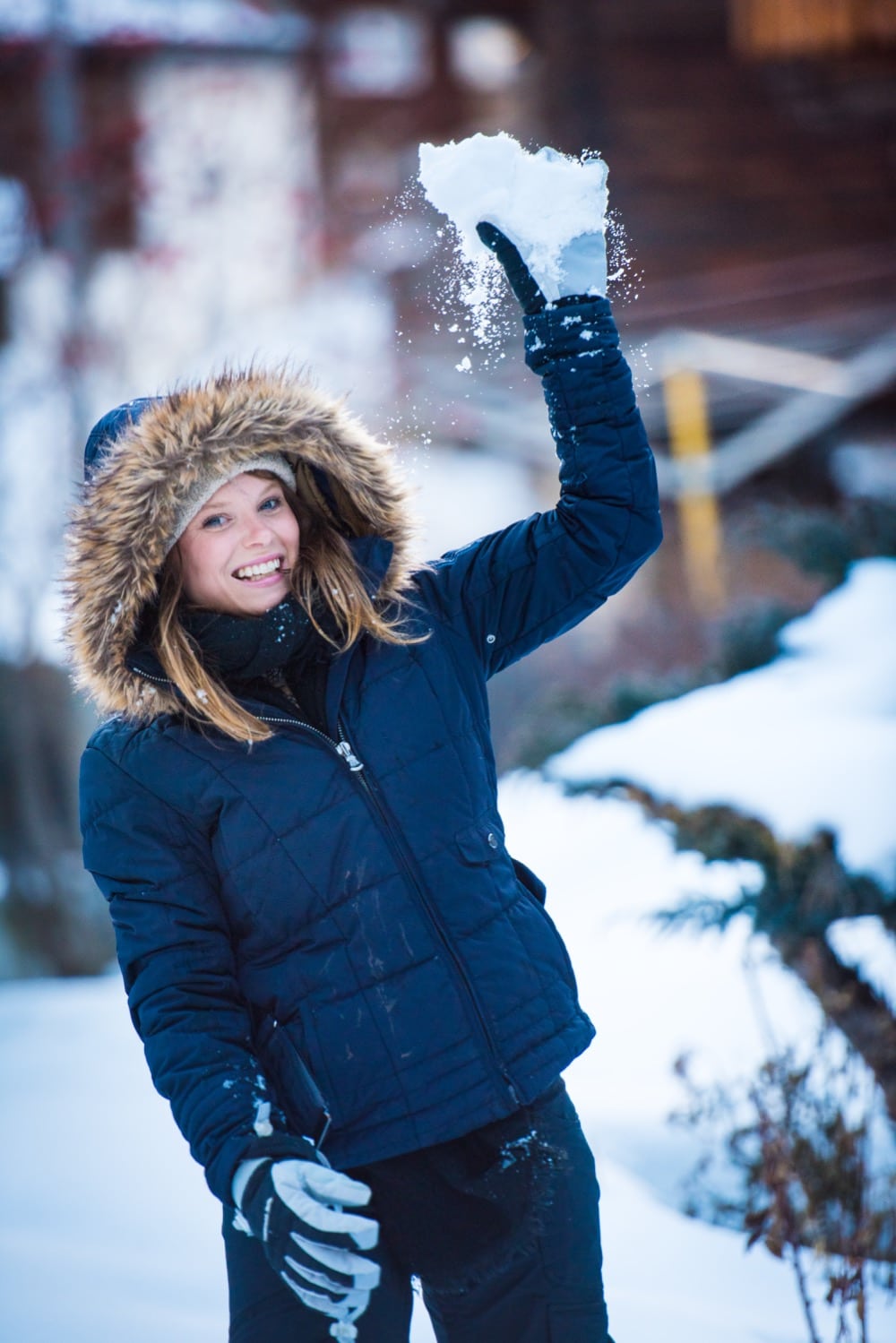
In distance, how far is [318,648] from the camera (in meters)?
1.79

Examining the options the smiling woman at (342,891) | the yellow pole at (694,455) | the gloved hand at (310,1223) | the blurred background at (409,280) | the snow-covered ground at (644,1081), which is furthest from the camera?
the yellow pole at (694,455)

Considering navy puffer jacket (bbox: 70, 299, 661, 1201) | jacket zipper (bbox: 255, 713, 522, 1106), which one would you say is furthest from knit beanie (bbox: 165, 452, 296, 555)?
jacket zipper (bbox: 255, 713, 522, 1106)

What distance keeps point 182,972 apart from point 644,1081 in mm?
2707

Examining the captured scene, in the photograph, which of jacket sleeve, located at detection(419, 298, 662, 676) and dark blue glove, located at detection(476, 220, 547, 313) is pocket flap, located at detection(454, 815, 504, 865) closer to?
jacket sleeve, located at detection(419, 298, 662, 676)

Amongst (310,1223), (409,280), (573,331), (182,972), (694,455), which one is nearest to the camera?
(310,1223)

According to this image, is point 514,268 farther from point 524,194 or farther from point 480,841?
point 480,841

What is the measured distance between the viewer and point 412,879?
5.35 ft

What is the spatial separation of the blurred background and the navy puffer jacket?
Result: 1.92 m

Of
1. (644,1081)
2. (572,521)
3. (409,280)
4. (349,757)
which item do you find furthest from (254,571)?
(644,1081)

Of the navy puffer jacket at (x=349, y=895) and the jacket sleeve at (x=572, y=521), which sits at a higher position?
the jacket sleeve at (x=572, y=521)

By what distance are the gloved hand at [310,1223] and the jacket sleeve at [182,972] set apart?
1.4 inches

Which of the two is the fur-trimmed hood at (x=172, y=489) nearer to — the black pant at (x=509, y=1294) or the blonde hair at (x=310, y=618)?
the blonde hair at (x=310, y=618)

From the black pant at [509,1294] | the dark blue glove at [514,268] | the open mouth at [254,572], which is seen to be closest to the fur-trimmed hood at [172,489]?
the open mouth at [254,572]

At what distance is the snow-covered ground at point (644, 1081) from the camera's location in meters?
2.70
